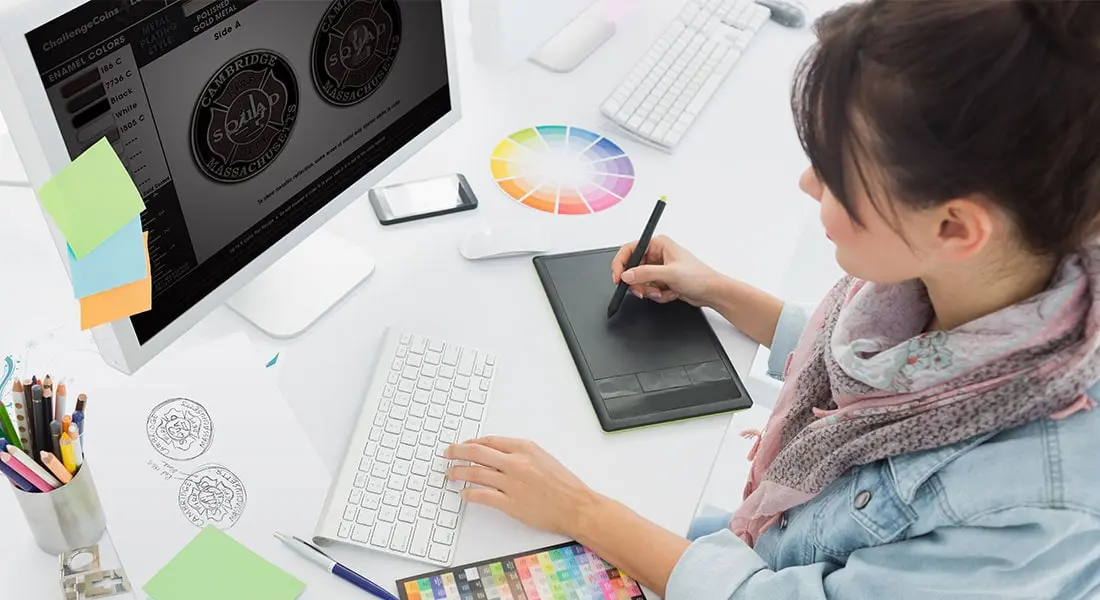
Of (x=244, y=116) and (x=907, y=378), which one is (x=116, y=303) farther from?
(x=907, y=378)

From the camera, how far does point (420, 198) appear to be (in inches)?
44.0

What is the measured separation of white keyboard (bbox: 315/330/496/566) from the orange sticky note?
24cm

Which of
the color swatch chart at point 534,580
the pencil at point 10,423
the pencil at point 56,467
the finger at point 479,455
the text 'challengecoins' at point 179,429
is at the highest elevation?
the pencil at point 10,423

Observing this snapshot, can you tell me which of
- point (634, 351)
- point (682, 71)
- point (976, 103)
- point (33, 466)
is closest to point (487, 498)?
point (634, 351)

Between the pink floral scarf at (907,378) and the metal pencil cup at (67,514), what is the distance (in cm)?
59

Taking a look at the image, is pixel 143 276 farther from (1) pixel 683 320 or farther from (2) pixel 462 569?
(1) pixel 683 320

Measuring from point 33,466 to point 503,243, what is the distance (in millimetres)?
545

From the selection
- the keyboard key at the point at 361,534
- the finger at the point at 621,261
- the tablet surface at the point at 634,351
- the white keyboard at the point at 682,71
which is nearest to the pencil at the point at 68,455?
the keyboard key at the point at 361,534

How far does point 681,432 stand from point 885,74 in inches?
16.6

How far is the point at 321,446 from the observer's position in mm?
840

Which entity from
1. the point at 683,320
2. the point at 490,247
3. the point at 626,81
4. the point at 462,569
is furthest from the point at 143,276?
the point at 626,81

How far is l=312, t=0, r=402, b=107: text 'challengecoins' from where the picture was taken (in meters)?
0.84

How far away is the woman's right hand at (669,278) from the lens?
3.27 ft

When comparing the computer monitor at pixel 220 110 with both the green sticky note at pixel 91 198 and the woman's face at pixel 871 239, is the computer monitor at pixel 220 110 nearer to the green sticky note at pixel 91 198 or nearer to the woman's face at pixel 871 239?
the green sticky note at pixel 91 198
